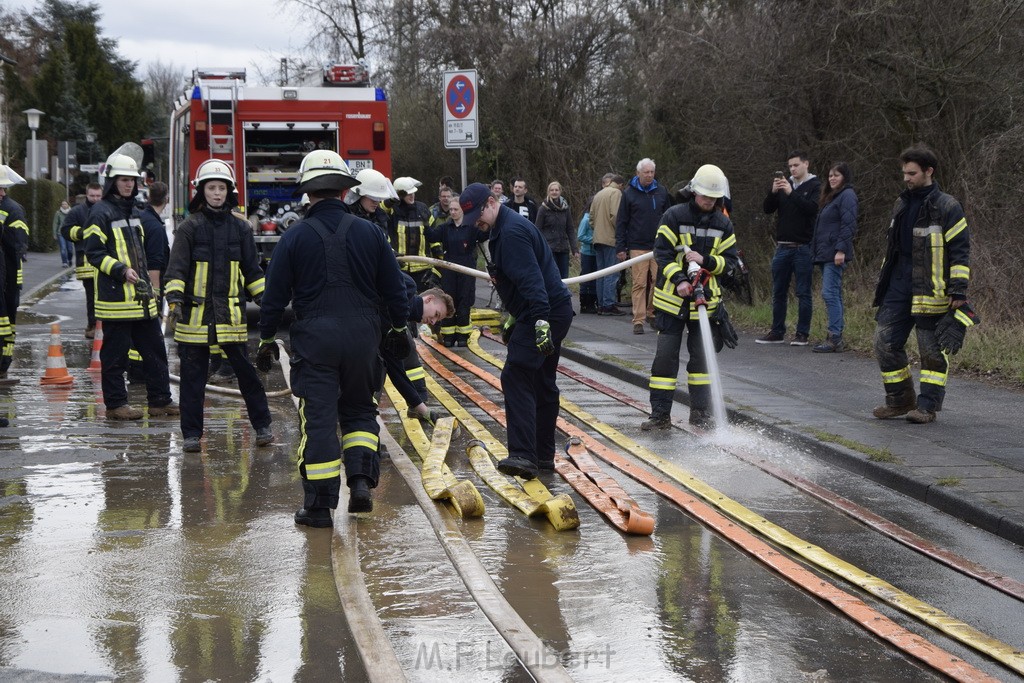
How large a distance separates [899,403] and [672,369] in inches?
64.9

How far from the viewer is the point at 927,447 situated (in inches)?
311

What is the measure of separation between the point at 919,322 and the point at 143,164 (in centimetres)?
1295

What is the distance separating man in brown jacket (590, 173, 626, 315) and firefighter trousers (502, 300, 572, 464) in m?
8.89

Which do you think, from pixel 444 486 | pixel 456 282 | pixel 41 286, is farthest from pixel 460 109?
pixel 41 286

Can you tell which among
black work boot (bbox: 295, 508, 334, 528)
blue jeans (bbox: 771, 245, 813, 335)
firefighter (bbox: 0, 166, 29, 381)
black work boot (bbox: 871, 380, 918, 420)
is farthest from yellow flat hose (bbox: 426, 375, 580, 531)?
blue jeans (bbox: 771, 245, 813, 335)

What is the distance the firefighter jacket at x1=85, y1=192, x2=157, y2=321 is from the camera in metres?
9.59

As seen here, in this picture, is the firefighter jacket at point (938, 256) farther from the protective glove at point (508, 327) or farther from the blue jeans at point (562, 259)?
the blue jeans at point (562, 259)

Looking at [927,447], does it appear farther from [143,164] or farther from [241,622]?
[143,164]

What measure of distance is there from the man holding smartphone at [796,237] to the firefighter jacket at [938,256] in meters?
4.21

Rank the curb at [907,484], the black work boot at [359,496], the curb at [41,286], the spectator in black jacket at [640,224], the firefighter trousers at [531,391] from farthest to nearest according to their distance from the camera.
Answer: the curb at [41,286] → the spectator in black jacket at [640,224] → the firefighter trousers at [531,391] → the black work boot at [359,496] → the curb at [907,484]

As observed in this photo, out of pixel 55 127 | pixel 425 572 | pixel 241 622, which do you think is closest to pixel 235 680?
pixel 241 622

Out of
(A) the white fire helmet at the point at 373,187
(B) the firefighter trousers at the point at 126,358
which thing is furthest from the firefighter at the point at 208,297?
(B) the firefighter trousers at the point at 126,358

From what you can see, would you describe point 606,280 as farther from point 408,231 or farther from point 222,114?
point 222,114

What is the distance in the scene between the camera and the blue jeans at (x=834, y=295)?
1252 cm
